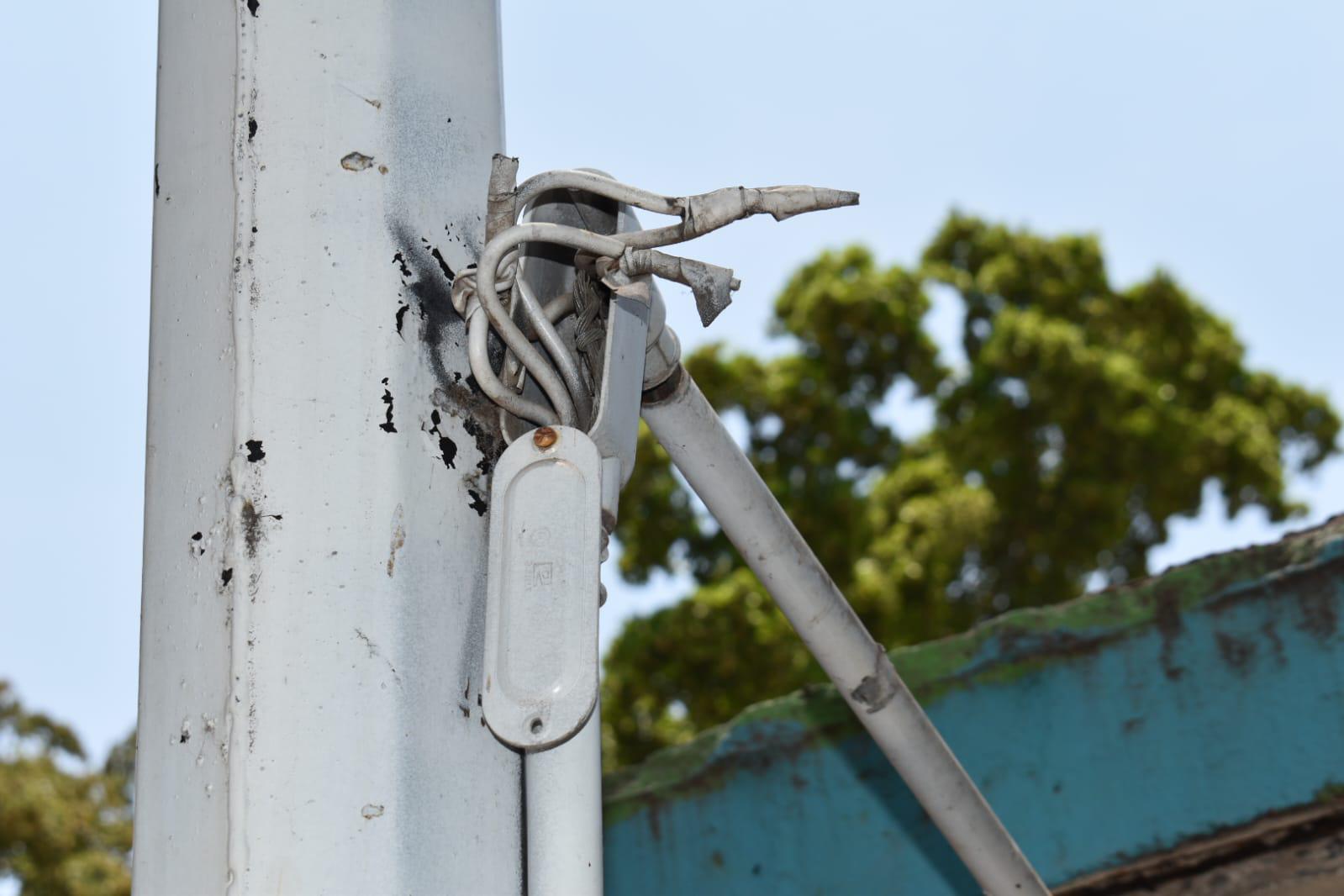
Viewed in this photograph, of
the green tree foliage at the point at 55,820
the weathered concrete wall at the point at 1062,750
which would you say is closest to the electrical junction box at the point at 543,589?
the weathered concrete wall at the point at 1062,750

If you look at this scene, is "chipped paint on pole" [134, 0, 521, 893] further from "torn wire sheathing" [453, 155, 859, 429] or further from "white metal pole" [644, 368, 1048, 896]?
"white metal pole" [644, 368, 1048, 896]

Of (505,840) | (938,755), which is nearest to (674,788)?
(938,755)

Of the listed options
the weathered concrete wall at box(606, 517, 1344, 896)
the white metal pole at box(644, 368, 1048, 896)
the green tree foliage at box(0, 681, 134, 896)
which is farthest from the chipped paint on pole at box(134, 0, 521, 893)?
the green tree foliage at box(0, 681, 134, 896)

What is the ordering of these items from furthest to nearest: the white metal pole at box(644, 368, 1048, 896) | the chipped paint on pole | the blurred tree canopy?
the blurred tree canopy
the white metal pole at box(644, 368, 1048, 896)
the chipped paint on pole

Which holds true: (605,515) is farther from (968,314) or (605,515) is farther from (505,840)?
Answer: (968,314)

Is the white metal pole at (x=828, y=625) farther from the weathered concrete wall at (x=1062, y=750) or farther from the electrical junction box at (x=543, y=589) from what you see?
the weathered concrete wall at (x=1062, y=750)

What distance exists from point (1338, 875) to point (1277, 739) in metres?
0.18

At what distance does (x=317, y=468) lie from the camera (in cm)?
71

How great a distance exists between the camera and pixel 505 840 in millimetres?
713

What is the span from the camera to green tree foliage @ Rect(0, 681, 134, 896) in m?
9.78

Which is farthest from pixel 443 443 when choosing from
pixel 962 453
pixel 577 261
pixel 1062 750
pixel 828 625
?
pixel 962 453

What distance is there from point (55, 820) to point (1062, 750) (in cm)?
967

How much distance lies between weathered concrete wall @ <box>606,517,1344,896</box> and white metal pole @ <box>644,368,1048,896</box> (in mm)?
830

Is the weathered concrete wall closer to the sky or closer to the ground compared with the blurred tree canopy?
closer to the ground
